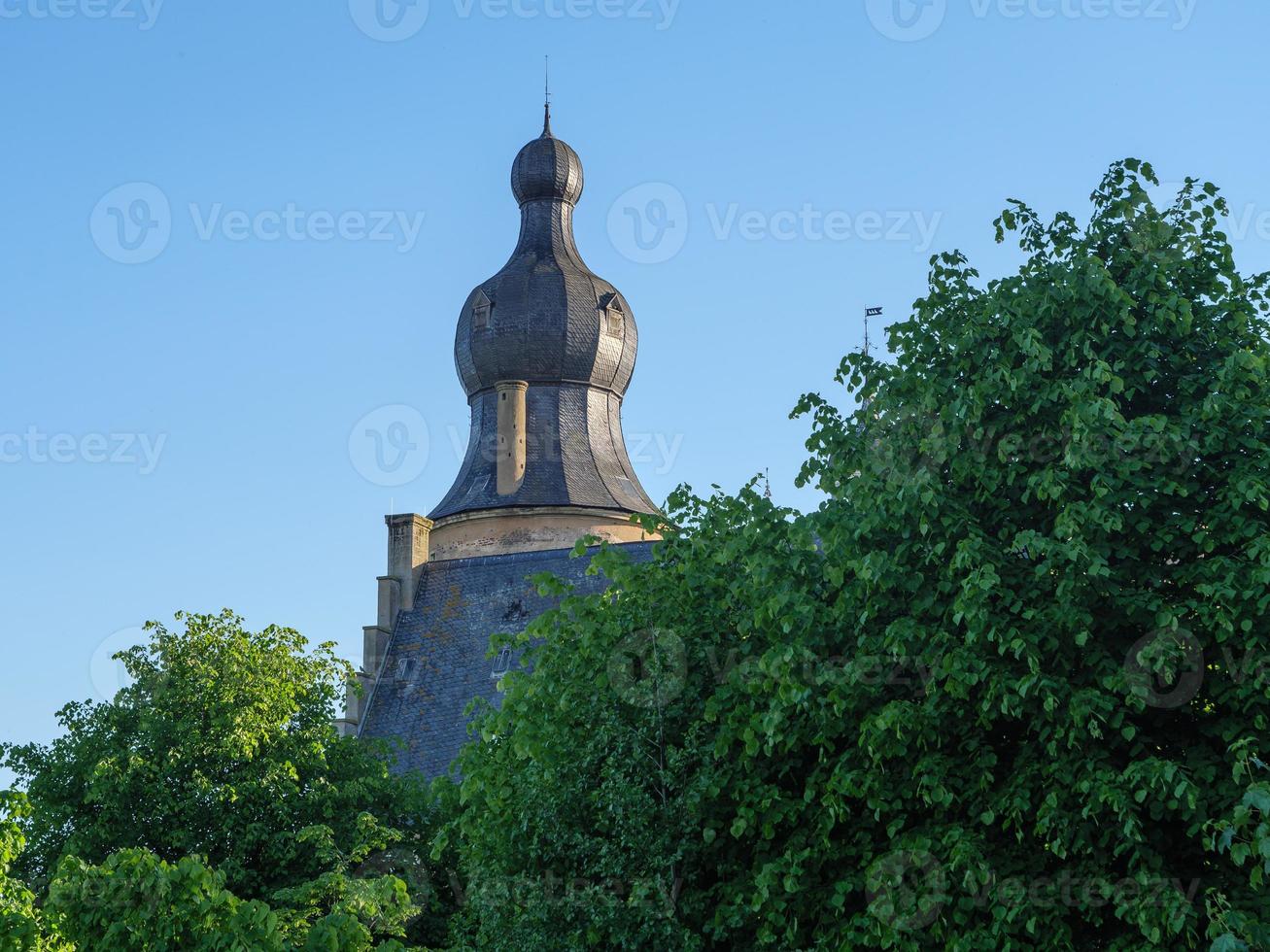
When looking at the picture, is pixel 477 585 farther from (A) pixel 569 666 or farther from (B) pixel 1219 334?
(B) pixel 1219 334

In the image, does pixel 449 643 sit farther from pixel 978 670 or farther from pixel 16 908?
pixel 978 670

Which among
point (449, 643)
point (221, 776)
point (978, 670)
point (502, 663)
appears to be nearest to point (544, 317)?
point (449, 643)

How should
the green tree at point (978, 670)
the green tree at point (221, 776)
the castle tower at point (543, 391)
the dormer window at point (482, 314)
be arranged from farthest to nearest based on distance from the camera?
1. the dormer window at point (482, 314)
2. the castle tower at point (543, 391)
3. the green tree at point (221, 776)
4. the green tree at point (978, 670)

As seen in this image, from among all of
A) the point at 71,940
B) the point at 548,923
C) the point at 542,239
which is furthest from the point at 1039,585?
the point at 542,239

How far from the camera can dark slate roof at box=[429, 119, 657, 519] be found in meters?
54.7

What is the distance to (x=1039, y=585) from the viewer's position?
1745 cm

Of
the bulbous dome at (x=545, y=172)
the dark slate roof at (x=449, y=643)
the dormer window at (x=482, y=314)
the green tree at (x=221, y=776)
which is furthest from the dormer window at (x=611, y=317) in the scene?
the green tree at (x=221, y=776)

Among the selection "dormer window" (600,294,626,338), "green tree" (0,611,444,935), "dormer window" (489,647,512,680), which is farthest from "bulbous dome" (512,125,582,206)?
"green tree" (0,611,444,935)

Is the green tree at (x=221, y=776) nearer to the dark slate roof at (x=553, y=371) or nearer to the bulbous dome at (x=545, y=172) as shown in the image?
the dark slate roof at (x=553, y=371)

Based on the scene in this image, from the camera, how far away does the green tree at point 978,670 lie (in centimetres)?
1673

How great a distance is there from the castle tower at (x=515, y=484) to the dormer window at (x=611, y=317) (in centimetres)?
4

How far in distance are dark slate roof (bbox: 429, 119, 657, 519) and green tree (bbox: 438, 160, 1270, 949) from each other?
33504 mm

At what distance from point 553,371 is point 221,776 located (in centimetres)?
2729

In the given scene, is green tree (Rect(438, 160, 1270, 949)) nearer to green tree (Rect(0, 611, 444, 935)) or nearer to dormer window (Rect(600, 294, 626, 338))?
green tree (Rect(0, 611, 444, 935))
